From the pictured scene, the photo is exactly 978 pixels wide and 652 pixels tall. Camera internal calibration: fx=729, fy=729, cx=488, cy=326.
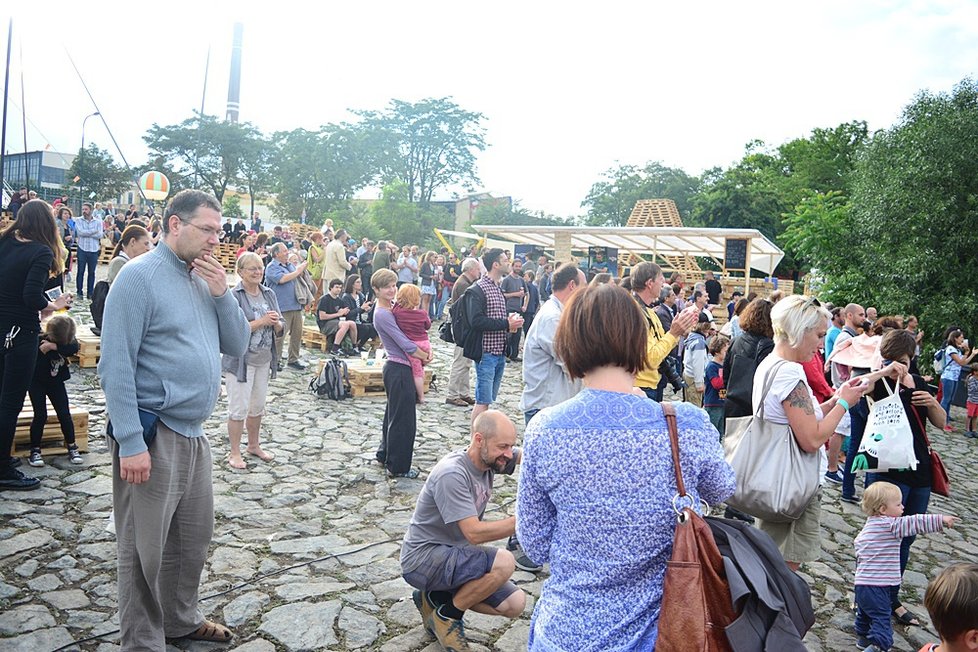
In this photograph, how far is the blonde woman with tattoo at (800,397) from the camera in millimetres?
3658

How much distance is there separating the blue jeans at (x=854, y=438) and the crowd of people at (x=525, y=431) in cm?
2

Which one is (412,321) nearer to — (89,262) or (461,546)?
(461,546)

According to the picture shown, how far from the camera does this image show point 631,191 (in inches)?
2886

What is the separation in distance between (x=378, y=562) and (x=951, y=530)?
5.44 m

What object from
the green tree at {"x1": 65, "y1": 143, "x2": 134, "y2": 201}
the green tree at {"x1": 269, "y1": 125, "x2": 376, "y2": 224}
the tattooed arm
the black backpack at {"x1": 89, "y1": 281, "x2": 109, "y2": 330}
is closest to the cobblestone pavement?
the black backpack at {"x1": 89, "y1": 281, "x2": 109, "y2": 330}

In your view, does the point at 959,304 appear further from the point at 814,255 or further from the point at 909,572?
the point at 909,572

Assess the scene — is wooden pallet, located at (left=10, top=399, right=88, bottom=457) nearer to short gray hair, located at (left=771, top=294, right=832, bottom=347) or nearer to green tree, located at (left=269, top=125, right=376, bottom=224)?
short gray hair, located at (left=771, top=294, right=832, bottom=347)

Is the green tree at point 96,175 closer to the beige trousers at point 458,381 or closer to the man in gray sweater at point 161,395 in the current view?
the beige trousers at point 458,381

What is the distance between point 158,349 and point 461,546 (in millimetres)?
1799

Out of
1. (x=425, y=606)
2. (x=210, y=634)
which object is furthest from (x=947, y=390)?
(x=210, y=634)

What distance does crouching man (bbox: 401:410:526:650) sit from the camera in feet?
12.3

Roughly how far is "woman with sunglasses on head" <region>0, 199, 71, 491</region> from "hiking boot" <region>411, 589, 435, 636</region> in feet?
11.4

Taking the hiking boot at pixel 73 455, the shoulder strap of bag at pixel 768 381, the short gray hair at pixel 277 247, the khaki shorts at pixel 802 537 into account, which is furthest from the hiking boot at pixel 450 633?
the short gray hair at pixel 277 247

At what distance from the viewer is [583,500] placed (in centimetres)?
190
